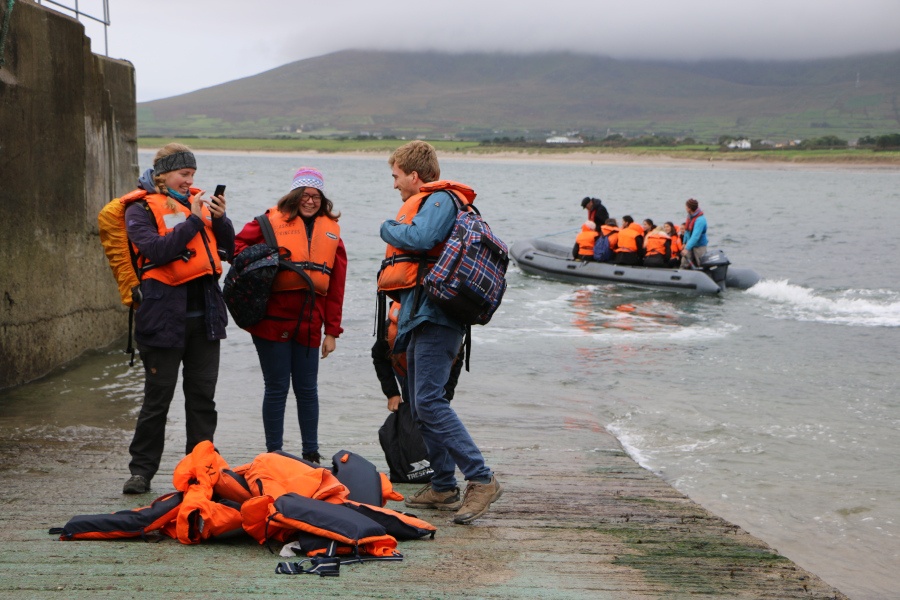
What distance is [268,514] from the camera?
410cm

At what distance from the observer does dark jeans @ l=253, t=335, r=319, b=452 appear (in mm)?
5582

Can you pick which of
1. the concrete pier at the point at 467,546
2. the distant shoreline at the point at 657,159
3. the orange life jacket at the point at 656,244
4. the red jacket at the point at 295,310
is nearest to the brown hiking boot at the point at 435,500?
the concrete pier at the point at 467,546

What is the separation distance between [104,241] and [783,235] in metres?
36.0

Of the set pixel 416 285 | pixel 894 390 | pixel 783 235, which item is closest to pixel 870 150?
pixel 783 235

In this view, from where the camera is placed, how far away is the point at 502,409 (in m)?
9.38

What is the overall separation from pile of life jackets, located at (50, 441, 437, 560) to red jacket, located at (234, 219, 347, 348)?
1.14 m

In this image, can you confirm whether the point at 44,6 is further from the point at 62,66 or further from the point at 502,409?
the point at 502,409

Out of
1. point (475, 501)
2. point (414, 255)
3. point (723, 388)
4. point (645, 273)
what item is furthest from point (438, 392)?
point (645, 273)

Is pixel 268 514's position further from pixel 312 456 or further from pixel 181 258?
pixel 312 456

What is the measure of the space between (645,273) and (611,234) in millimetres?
1606

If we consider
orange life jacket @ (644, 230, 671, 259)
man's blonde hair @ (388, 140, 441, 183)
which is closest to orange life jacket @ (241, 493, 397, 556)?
man's blonde hair @ (388, 140, 441, 183)

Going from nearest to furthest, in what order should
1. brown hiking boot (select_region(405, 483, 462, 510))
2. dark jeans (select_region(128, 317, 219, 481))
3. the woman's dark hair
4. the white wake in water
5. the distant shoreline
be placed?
brown hiking boot (select_region(405, 483, 462, 510)) → dark jeans (select_region(128, 317, 219, 481)) → the woman's dark hair → the white wake in water → the distant shoreline

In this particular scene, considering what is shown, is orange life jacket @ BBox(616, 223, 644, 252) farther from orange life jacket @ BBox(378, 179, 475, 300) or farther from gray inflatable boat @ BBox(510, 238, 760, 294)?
orange life jacket @ BBox(378, 179, 475, 300)

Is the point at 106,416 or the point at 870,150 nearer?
the point at 106,416
